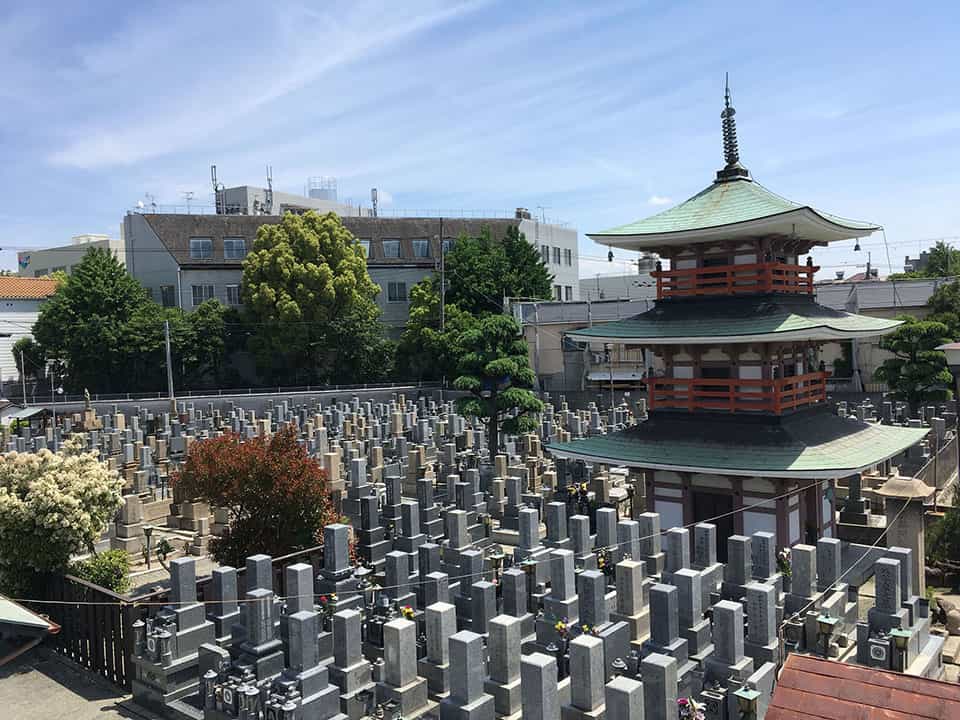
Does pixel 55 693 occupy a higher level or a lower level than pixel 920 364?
lower

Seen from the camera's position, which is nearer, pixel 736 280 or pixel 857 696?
pixel 857 696

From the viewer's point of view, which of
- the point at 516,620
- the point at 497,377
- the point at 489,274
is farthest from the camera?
the point at 489,274

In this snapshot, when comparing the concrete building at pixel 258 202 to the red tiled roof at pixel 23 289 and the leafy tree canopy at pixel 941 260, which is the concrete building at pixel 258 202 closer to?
the red tiled roof at pixel 23 289

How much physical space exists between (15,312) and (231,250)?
51.9 feet

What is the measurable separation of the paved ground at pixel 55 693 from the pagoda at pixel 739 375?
10.5 m

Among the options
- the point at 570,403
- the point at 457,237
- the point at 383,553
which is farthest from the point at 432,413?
the point at 383,553

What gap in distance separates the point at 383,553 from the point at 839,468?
9552 mm

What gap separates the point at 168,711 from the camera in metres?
10.5

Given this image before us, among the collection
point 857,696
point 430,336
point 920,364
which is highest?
point 430,336

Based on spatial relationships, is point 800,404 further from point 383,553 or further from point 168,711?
point 168,711

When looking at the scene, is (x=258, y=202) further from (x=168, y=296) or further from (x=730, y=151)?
(x=730, y=151)

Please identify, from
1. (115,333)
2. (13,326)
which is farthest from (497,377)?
(13,326)

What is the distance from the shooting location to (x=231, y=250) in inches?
2053

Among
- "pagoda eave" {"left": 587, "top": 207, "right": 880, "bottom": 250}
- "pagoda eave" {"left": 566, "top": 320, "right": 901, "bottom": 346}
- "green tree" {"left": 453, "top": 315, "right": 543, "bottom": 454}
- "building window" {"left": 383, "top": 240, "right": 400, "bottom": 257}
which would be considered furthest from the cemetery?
"building window" {"left": 383, "top": 240, "right": 400, "bottom": 257}
